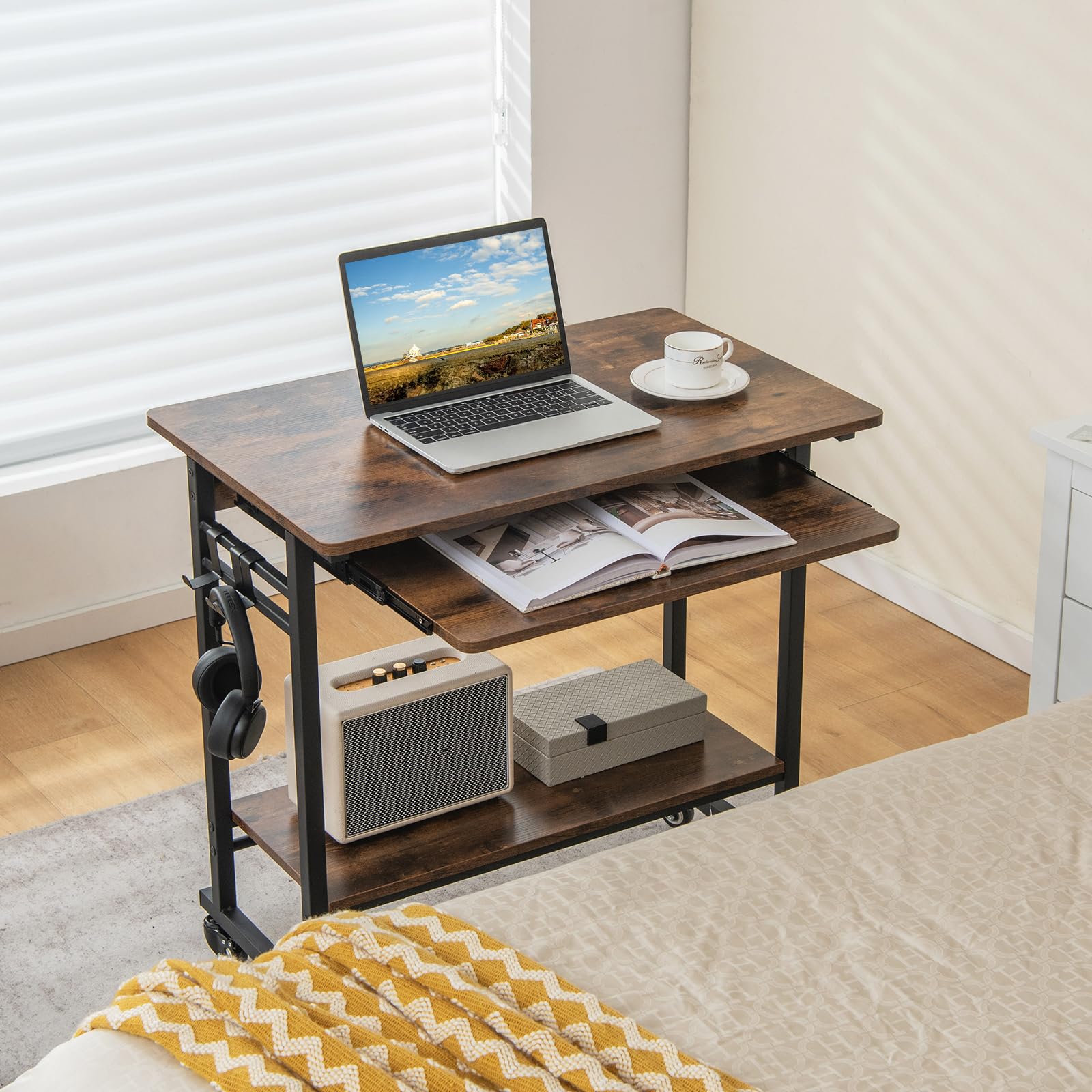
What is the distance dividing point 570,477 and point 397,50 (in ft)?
5.90

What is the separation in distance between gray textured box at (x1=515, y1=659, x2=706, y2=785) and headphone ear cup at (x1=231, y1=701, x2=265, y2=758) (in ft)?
1.35

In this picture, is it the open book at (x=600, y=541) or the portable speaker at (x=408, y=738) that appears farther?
the portable speaker at (x=408, y=738)

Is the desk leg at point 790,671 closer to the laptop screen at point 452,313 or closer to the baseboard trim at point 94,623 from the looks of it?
the laptop screen at point 452,313

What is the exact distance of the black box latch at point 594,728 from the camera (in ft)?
7.37

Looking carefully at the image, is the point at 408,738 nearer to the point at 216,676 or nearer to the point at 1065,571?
the point at 216,676

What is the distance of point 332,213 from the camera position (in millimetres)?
3406

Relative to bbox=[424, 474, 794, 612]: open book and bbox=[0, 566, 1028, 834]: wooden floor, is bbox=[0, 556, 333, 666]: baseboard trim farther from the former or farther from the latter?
bbox=[424, 474, 794, 612]: open book

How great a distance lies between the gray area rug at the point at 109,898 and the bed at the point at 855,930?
2.94ft

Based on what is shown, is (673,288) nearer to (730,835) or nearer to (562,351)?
(562,351)

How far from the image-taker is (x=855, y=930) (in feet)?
4.93

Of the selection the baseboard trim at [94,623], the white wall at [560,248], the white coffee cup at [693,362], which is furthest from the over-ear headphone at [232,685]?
the white wall at [560,248]

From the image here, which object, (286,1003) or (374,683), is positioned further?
(374,683)

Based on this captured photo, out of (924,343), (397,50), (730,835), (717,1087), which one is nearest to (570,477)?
(730,835)

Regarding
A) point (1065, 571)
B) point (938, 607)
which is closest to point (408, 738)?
point (1065, 571)
